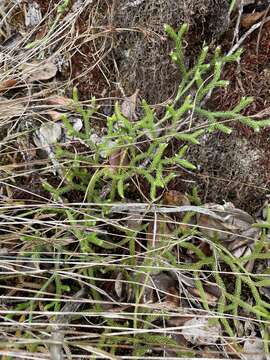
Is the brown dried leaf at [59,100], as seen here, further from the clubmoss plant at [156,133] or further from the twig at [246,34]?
the twig at [246,34]

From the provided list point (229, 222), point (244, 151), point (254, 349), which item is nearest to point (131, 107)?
point (244, 151)

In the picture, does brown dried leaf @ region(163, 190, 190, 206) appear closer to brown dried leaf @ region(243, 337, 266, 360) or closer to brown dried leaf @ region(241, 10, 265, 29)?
brown dried leaf @ region(243, 337, 266, 360)

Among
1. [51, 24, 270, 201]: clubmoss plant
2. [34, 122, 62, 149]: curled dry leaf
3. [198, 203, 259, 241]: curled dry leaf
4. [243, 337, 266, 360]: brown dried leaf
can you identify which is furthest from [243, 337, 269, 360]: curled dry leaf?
[34, 122, 62, 149]: curled dry leaf

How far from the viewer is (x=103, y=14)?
2.44m

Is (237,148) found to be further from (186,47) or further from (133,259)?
(133,259)

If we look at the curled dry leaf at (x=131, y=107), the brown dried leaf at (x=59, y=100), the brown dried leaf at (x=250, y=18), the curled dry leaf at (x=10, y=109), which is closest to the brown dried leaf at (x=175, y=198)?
the curled dry leaf at (x=131, y=107)

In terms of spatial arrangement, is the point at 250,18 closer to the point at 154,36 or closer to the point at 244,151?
the point at 154,36

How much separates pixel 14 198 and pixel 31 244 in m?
0.36

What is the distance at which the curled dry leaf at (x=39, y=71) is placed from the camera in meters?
2.40

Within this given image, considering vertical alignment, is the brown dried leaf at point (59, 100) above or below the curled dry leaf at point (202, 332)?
above

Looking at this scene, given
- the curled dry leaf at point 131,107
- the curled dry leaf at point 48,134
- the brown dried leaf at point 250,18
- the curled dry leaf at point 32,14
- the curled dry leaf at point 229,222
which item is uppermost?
the curled dry leaf at point 32,14

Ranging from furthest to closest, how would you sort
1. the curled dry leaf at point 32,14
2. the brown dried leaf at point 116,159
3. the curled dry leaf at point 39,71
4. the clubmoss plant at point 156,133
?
the curled dry leaf at point 32,14 → the curled dry leaf at point 39,71 → the brown dried leaf at point 116,159 → the clubmoss plant at point 156,133

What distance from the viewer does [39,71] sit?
8.09 feet

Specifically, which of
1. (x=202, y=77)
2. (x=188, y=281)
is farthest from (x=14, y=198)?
(x=202, y=77)
